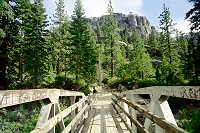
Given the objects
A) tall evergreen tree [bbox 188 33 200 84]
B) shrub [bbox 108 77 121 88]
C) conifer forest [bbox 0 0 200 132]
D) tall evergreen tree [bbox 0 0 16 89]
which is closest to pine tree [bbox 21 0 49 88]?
conifer forest [bbox 0 0 200 132]

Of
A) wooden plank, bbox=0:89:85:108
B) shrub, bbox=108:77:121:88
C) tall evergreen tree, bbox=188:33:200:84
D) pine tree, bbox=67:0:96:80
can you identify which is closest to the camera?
wooden plank, bbox=0:89:85:108

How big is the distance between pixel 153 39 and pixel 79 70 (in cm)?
7063


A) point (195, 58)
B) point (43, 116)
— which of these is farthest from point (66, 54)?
point (43, 116)

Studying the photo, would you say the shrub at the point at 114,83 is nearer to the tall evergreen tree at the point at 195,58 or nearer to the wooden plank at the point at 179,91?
the tall evergreen tree at the point at 195,58

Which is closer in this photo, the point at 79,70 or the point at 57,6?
the point at 79,70

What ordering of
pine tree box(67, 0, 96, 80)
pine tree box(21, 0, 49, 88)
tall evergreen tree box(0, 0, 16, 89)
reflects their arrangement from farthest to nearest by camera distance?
pine tree box(67, 0, 96, 80)
pine tree box(21, 0, 49, 88)
tall evergreen tree box(0, 0, 16, 89)

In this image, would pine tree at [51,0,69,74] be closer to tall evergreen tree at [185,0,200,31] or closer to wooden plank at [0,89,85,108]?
tall evergreen tree at [185,0,200,31]

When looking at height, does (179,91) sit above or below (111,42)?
below

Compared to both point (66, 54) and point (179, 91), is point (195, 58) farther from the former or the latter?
point (179, 91)

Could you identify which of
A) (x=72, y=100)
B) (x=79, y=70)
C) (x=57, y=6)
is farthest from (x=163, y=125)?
(x=57, y=6)

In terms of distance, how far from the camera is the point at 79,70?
1451 inches

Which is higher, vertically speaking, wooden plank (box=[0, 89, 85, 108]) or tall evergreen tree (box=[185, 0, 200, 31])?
tall evergreen tree (box=[185, 0, 200, 31])

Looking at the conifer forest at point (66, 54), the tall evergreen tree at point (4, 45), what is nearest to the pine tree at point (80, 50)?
the conifer forest at point (66, 54)

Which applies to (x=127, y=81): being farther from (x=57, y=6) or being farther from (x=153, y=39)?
(x=153, y=39)
